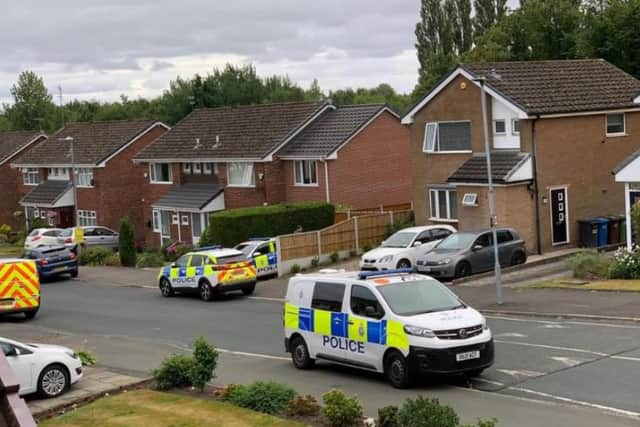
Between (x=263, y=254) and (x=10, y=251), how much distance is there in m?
27.3

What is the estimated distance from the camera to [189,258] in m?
31.1

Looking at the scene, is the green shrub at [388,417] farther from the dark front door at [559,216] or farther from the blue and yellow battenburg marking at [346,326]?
the dark front door at [559,216]

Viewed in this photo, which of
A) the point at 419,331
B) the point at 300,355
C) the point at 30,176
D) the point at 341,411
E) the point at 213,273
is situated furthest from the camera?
the point at 30,176

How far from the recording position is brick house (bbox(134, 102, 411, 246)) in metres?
44.0

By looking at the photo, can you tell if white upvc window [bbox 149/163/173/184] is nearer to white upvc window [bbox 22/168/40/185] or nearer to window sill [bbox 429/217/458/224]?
white upvc window [bbox 22/168/40/185]

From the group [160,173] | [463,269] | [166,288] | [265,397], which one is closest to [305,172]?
[160,173]

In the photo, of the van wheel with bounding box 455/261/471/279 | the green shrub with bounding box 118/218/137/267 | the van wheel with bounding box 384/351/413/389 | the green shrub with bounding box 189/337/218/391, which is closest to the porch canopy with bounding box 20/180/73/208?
the green shrub with bounding box 118/218/137/267

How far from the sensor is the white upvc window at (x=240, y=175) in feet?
152

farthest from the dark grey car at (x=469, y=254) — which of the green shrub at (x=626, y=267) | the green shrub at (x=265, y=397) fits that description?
the green shrub at (x=265, y=397)

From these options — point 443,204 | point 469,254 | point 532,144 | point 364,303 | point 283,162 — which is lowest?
point 469,254

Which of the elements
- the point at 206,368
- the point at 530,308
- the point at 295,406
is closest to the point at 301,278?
the point at 206,368

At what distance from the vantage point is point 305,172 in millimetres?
44500

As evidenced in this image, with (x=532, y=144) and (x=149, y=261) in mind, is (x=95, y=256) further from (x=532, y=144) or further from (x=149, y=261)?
(x=532, y=144)

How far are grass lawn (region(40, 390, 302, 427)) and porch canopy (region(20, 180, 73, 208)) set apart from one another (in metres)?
47.1
